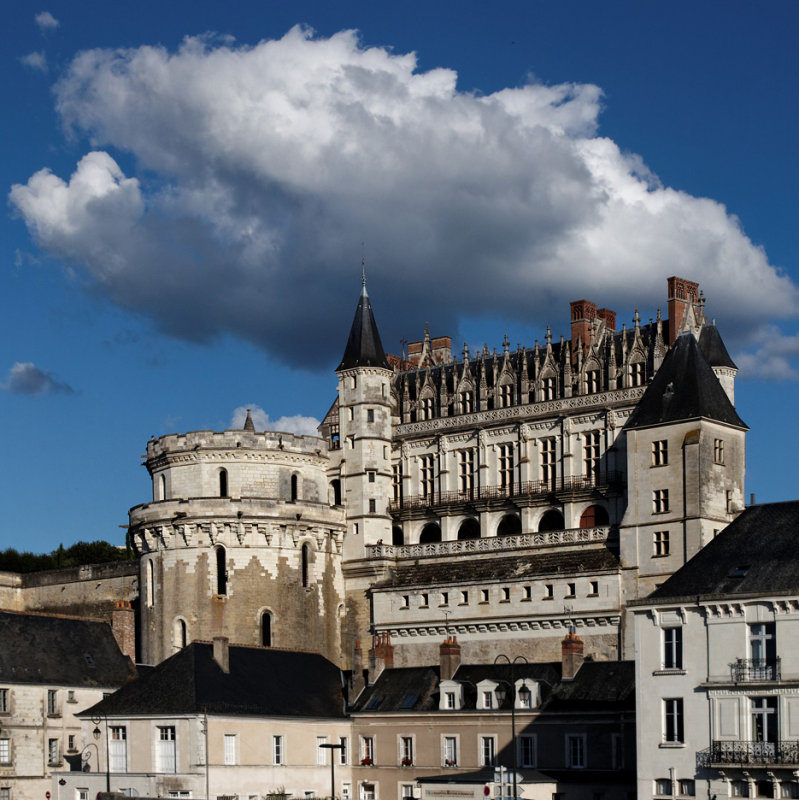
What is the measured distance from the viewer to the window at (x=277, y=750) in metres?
53.9

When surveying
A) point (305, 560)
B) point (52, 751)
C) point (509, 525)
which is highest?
point (509, 525)

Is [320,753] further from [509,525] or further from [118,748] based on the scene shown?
[509,525]

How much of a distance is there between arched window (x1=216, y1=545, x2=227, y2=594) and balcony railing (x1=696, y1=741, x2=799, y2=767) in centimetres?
2965

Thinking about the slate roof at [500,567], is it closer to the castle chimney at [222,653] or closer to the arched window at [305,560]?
the arched window at [305,560]

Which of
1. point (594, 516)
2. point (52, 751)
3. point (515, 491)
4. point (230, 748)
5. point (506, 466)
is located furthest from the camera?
point (506, 466)

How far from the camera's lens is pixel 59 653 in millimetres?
59844

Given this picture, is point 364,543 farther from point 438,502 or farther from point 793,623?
point 793,623

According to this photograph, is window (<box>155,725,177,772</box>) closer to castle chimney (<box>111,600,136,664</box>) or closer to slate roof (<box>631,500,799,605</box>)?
castle chimney (<box>111,600,136,664</box>)

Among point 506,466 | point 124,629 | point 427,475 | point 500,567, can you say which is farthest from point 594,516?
point 124,629

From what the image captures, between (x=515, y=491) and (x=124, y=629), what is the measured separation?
56.3ft

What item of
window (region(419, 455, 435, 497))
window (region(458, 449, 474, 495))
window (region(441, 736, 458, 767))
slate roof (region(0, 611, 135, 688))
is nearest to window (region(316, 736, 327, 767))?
window (region(441, 736, 458, 767))

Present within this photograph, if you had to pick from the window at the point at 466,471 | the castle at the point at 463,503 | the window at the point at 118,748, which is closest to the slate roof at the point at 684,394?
the castle at the point at 463,503

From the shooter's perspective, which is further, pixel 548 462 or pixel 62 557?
pixel 62 557

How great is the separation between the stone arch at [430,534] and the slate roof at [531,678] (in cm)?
1588
